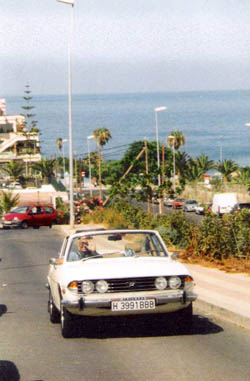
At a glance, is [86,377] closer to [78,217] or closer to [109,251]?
[109,251]

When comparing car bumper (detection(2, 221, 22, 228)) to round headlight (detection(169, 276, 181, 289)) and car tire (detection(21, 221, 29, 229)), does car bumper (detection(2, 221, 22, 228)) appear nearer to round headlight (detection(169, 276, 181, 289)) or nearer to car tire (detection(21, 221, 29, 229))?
car tire (detection(21, 221, 29, 229))

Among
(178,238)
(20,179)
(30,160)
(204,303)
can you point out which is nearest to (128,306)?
(204,303)

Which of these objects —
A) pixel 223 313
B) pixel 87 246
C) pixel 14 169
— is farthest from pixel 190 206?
pixel 87 246

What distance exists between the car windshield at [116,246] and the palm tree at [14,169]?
298 feet

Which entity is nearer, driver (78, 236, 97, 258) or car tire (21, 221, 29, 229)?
driver (78, 236, 97, 258)

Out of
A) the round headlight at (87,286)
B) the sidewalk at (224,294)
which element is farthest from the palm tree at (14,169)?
the round headlight at (87,286)

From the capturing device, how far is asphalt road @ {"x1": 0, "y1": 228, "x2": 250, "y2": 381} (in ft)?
25.3

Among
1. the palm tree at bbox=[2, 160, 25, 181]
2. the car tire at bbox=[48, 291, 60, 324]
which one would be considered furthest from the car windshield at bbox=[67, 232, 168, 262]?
the palm tree at bbox=[2, 160, 25, 181]

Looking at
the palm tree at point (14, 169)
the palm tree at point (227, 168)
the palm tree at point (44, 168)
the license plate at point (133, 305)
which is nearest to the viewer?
the license plate at point (133, 305)

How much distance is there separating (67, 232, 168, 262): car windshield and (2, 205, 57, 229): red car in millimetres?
39669

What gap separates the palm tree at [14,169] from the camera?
10162cm

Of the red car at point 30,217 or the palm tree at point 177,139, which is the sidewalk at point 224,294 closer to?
the red car at point 30,217

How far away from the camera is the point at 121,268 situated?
33.0 ft

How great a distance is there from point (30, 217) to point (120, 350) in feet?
140
